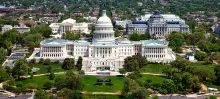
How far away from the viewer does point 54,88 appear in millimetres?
77312

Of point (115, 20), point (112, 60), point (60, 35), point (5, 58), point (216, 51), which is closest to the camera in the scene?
point (112, 60)

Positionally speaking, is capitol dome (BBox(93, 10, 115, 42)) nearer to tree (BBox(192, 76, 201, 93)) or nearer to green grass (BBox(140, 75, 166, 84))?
green grass (BBox(140, 75, 166, 84))

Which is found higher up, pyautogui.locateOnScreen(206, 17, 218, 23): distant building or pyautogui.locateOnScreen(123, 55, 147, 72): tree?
pyautogui.locateOnScreen(206, 17, 218, 23): distant building

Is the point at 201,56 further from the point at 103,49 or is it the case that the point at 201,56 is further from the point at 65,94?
the point at 65,94

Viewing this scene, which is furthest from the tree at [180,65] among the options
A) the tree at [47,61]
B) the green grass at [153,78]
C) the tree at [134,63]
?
the tree at [47,61]

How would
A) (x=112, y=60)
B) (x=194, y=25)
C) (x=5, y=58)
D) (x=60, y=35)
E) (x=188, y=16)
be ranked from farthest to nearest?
(x=188, y=16) → (x=194, y=25) → (x=60, y=35) → (x=5, y=58) → (x=112, y=60)

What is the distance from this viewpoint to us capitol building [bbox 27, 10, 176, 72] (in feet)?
335

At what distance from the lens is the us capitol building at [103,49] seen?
102 meters

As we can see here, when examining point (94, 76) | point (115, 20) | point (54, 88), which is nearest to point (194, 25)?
point (115, 20)

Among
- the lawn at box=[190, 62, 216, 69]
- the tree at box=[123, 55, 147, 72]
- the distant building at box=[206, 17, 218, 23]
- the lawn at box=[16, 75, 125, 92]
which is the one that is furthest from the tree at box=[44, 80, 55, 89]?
the distant building at box=[206, 17, 218, 23]

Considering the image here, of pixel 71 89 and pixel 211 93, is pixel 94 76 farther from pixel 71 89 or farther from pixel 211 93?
pixel 211 93

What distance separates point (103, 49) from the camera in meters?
102

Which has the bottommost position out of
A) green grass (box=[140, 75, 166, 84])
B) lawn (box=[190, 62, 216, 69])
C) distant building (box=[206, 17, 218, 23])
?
green grass (box=[140, 75, 166, 84])

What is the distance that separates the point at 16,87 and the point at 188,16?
13220cm
